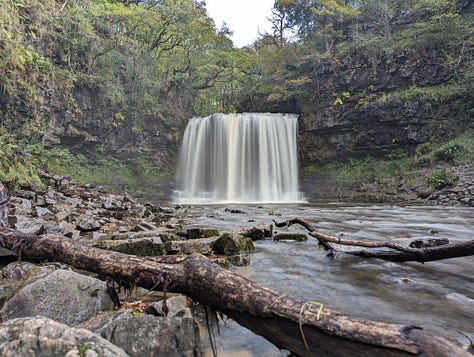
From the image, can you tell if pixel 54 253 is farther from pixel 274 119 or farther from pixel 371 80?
pixel 371 80

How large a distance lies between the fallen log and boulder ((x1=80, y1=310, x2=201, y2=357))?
0.60 feet

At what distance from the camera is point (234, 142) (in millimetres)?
22922

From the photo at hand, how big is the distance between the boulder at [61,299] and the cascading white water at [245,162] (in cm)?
1983

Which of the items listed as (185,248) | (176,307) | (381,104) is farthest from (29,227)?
(381,104)

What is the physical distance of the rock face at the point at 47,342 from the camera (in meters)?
1.12

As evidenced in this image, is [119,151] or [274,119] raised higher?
[274,119]

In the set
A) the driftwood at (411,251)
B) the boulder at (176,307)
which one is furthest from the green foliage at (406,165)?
the boulder at (176,307)

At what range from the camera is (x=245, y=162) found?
2277cm

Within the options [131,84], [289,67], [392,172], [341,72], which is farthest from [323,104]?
[131,84]

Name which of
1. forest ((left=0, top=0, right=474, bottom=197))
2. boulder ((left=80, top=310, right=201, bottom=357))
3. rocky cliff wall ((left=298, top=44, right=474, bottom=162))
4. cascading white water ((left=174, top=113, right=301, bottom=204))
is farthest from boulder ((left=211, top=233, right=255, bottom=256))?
rocky cliff wall ((left=298, top=44, right=474, bottom=162))

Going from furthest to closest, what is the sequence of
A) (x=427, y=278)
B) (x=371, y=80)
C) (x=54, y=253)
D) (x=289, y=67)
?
(x=289, y=67), (x=371, y=80), (x=427, y=278), (x=54, y=253)

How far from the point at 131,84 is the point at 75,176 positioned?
8726 mm

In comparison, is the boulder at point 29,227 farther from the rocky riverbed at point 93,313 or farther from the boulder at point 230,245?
the boulder at point 230,245

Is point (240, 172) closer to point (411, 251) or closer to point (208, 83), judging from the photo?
point (208, 83)
